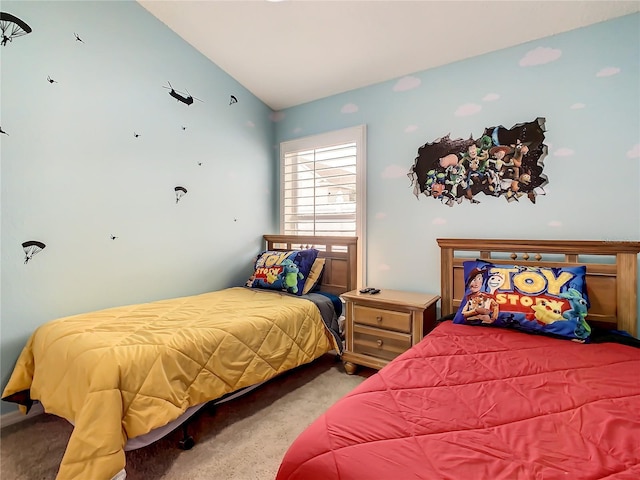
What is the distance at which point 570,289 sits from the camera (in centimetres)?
169

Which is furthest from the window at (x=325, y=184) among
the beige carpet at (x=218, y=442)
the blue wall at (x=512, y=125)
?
the beige carpet at (x=218, y=442)

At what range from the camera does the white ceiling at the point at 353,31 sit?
196 cm

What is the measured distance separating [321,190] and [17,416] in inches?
102

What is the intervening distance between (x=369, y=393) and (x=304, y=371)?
1535mm

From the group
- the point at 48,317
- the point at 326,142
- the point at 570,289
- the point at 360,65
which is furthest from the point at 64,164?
the point at 570,289

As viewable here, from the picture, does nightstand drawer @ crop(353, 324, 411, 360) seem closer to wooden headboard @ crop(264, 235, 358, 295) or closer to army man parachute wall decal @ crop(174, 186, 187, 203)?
wooden headboard @ crop(264, 235, 358, 295)

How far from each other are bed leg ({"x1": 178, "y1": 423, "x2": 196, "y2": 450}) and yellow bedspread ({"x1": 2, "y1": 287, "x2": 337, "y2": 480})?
18 centimetres

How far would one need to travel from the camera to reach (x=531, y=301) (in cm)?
172

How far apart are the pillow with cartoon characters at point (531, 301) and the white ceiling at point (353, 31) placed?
1518 millimetres

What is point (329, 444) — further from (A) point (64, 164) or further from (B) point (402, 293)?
(A) point (64, 164)

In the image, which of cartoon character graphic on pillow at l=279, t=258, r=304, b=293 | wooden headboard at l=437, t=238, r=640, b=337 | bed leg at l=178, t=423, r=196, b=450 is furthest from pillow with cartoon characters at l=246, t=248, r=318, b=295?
bed leg at l=178, t=423, r=196, b=450

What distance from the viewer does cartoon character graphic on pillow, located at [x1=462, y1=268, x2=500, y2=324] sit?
1.79 metres

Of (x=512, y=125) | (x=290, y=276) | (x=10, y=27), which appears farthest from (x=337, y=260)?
(x=10, y=27)

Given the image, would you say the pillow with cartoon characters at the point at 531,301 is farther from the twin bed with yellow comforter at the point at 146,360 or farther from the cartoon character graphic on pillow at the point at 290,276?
the cartoon character graphic on pillow at the point at 290,276
